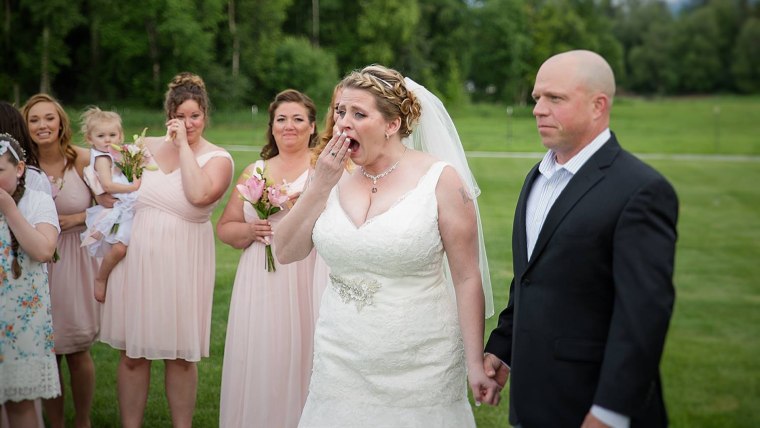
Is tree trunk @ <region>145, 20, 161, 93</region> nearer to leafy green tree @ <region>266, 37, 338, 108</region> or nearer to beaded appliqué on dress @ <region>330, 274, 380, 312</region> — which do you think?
leafy green tree @ <region>266, 37, 338, 108</region>

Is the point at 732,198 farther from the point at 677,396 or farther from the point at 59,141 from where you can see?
the point at 59,141

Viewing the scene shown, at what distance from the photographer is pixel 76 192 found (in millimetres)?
5836

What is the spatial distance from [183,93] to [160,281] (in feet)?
4.07

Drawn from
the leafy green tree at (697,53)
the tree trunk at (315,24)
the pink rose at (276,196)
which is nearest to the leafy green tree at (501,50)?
the leafy green tree at (697,53)

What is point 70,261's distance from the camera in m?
5.90

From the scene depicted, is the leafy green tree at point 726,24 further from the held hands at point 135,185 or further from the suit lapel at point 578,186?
the suit lapel at point 578,186

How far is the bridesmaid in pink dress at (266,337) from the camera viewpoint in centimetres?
511

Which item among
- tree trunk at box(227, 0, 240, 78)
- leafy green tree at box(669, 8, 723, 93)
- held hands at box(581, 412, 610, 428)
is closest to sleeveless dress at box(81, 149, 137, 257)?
held hands at box(581, 412, 610, 428)

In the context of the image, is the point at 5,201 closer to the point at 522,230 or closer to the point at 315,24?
the point at 522,230

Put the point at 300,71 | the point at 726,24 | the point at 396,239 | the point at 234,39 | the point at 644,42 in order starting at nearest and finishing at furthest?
the point at 396,239 < the point at 234,39 < the point at 726,24 < the point at 300,71 < the point at 644,42

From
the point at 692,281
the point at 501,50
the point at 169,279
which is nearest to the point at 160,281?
the point at 169,279

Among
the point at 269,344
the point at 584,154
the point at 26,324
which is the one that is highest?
the point at 584,154

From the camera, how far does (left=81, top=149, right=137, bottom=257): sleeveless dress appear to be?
541 centimetres

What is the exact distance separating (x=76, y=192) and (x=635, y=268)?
436cm
